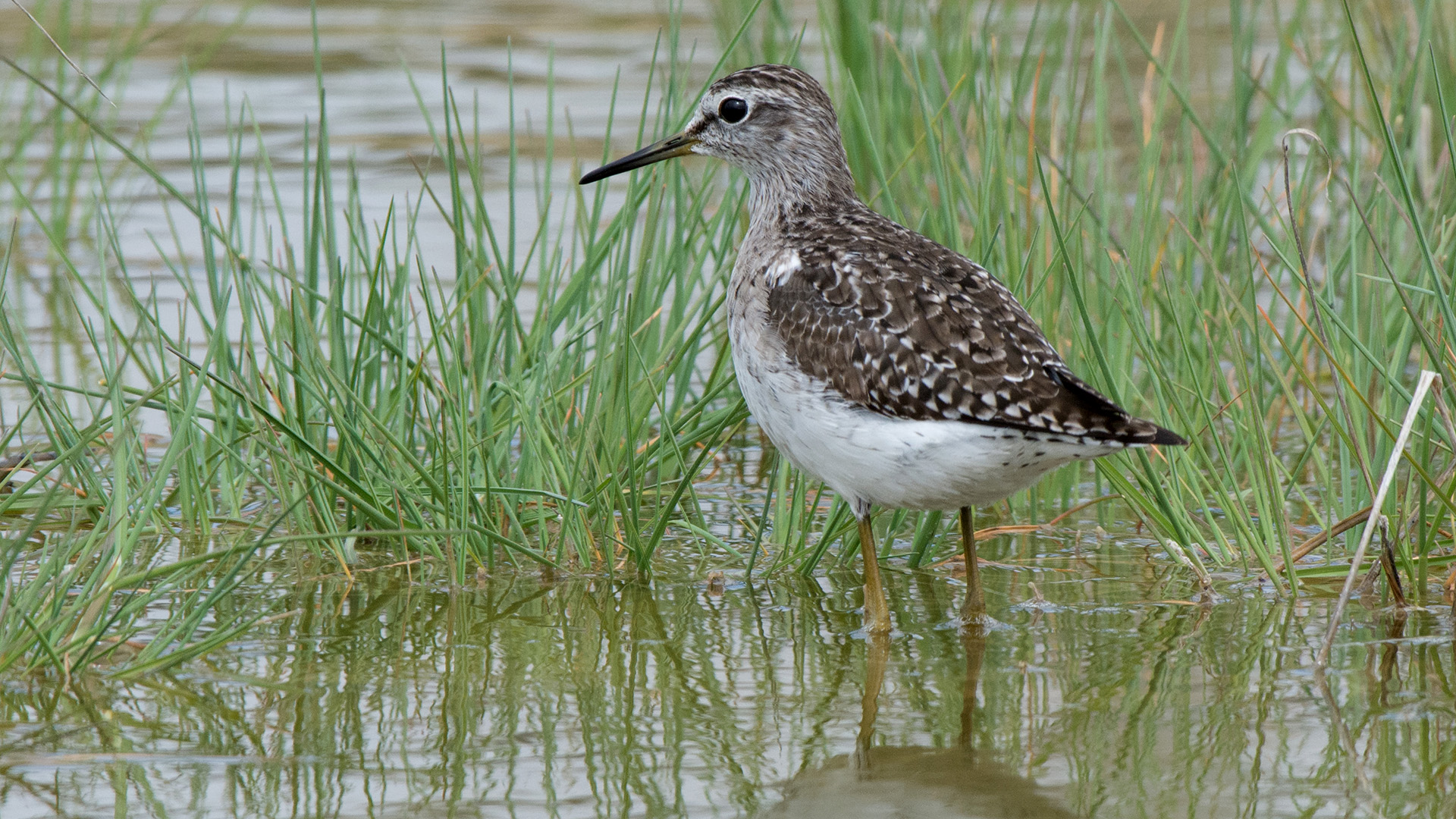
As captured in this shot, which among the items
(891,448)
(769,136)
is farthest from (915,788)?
(769,136)

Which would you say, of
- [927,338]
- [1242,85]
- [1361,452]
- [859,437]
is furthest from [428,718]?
[1242,85]

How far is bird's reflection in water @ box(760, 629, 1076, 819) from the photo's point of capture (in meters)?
3.74

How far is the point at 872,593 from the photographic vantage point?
16.1 feet

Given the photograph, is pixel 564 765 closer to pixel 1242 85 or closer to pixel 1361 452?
pixel 1361 452

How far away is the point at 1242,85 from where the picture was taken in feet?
23.5

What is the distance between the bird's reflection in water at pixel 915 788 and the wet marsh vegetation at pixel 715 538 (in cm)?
1

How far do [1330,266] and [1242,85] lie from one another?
4.93 feet

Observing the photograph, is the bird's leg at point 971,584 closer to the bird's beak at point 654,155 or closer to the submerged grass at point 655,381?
the submerged grass at point 655,381

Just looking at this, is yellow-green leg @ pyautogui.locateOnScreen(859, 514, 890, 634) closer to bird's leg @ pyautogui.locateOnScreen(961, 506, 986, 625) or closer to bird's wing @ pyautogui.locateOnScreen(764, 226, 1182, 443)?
bird's leg @ pyautogui.locateOnScreen(961, 506, 986, 625)

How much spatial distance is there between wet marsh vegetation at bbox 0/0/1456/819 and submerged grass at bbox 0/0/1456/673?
0.03 metres

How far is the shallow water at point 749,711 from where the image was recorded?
12.2ft

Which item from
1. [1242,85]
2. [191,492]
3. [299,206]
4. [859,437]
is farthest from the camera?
[299,206]

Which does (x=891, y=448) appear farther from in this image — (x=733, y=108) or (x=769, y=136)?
(x=733, y=108)

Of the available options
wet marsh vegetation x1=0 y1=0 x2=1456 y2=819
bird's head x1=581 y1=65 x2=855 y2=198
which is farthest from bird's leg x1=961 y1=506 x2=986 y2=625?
bird's head x1=581 y1=65 x2=855 y2=198
